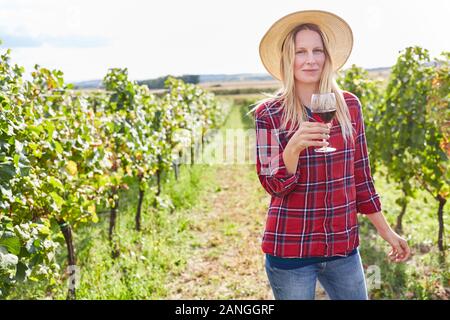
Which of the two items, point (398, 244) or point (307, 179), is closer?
point (307, 179)

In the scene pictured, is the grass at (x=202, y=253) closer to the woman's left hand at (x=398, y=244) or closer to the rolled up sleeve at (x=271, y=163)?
the woman's left hand at (x=398, y=244)

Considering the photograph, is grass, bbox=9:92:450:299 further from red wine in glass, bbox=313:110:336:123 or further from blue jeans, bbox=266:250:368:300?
red wine in glass, bbox=313:110:336:123

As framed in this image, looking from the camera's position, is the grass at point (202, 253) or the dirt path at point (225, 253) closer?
the grass at point (202, 253)

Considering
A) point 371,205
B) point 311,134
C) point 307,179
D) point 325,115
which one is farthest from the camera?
point 371,205

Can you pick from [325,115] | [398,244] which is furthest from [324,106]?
[398,244]

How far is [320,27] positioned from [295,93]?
0.35m

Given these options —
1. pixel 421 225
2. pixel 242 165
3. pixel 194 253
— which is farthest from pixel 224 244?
pixel 242 165

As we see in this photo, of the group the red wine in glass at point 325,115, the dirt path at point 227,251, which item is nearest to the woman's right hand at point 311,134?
the red wine in glass at point 325,115

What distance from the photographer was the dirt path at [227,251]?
4.34m

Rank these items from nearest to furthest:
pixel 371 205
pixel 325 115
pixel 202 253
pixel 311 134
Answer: pixel 311 134 < pixel 325 115 < pixel 371 205 < pixel 202 253

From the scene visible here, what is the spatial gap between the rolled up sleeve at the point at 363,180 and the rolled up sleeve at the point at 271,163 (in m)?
0.37

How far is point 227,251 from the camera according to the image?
17.8 ft

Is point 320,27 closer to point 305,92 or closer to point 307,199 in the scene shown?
point 305,92

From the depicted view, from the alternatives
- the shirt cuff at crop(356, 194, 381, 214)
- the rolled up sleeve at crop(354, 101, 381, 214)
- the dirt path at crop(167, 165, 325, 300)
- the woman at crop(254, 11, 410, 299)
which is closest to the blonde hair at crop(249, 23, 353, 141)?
the woman at crop(254, 11, 410, 299)
